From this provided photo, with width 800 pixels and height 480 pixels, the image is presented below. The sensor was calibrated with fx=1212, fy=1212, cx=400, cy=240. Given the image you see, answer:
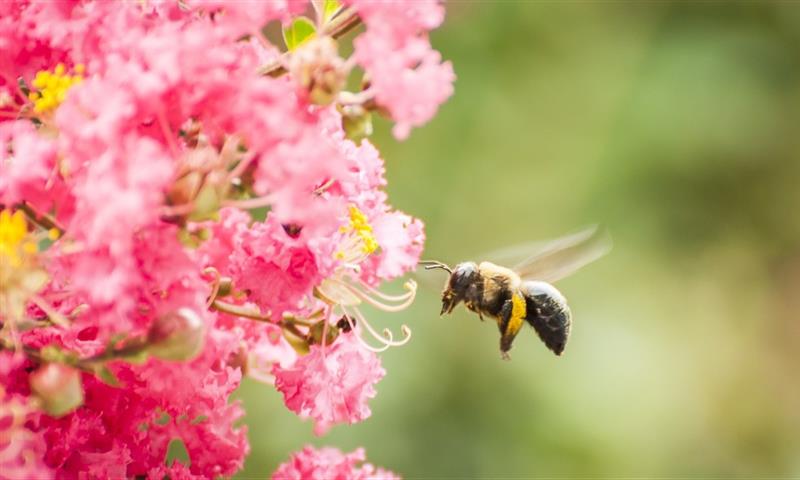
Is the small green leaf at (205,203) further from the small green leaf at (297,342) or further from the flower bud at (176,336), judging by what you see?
the small green leaf at (297,342)

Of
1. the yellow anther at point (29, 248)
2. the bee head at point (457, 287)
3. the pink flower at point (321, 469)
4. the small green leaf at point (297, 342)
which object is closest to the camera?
the yellow anther at point (29, 248)

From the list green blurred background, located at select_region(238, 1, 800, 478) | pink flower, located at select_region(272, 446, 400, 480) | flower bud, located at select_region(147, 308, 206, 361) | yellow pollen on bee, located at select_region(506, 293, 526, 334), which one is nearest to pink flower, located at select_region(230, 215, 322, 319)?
flower bud, located at select_region(147, 308, 206, 361)

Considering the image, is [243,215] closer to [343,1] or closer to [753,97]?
[343,1]

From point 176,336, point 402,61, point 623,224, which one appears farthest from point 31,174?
point 623,224

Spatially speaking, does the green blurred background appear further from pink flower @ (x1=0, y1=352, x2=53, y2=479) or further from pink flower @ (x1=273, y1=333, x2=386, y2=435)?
pink flower @ (x1=0, y1=352, x2=53, y2=479)

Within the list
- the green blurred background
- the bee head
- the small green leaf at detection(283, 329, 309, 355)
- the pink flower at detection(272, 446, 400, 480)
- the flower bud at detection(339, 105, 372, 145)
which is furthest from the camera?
the green blurred background

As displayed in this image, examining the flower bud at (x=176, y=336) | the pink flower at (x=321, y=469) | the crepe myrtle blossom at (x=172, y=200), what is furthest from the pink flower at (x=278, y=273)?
the pink flower at (x=321, y=469)

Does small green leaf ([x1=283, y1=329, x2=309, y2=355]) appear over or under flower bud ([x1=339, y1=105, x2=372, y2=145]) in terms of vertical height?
under
